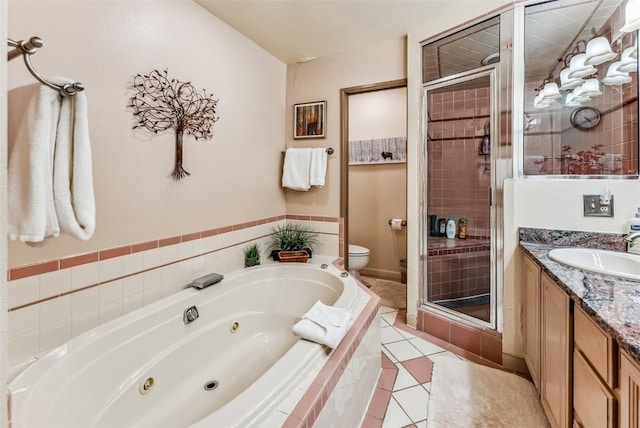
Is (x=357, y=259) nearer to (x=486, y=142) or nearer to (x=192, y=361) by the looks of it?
(x=486, y=142)

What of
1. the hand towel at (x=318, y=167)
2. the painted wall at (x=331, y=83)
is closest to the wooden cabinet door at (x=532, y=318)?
the painted wall at (x=331, y=83)

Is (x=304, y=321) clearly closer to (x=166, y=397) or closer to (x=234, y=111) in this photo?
(x=166, y=397)

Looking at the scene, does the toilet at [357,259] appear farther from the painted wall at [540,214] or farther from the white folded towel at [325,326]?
the white folded towel at [325,326]

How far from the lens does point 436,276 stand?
2426 millimetres

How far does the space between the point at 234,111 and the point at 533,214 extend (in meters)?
2.17

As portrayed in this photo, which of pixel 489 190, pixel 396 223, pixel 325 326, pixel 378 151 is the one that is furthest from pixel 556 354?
pixel 378 151

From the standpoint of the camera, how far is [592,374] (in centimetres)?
95

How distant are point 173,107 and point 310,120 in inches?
50.6

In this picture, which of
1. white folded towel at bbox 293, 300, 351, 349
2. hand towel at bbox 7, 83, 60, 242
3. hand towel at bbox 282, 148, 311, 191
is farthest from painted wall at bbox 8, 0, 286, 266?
white folded towel at bbox 293, 300, 351, 349

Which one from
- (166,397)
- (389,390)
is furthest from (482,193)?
(166,397)

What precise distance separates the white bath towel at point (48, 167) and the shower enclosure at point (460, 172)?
83.9 inches

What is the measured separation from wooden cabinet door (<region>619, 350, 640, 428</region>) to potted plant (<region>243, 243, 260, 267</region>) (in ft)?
6.65

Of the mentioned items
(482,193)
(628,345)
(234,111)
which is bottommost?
(628,345)

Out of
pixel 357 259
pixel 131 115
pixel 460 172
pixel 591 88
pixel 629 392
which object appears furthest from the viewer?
pixel 357 259
